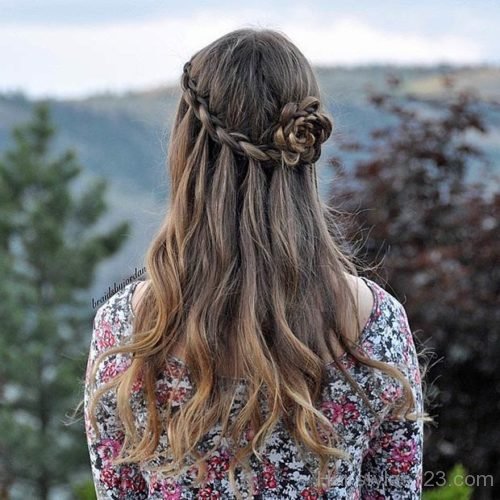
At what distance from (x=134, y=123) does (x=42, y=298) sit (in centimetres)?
179

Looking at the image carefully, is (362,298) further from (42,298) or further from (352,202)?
(42,298)

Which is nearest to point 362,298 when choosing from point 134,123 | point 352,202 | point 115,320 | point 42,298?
point 115,320

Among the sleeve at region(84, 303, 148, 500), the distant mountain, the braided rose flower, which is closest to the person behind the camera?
the braided rose flower

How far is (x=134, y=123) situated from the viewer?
6234 millimetres

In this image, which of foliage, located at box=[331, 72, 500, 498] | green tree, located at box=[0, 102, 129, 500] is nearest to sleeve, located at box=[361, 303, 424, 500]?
foliage, located at box=[331, 72, 500, 498]

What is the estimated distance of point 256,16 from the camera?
69.5 inches

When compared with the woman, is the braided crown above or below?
above

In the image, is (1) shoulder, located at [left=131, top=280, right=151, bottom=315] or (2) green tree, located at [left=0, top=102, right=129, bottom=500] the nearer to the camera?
(1) shoulder, located at [left=131, top=280, right=151, bottom=315]

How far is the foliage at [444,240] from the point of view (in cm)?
413

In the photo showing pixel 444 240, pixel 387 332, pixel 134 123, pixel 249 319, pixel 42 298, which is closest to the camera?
pixel 249 319

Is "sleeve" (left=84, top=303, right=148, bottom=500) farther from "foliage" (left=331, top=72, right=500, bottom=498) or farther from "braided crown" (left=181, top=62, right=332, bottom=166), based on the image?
"foliage" (left=331, top=72, right=500, bottom=498)

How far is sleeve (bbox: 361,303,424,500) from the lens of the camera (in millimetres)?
1645

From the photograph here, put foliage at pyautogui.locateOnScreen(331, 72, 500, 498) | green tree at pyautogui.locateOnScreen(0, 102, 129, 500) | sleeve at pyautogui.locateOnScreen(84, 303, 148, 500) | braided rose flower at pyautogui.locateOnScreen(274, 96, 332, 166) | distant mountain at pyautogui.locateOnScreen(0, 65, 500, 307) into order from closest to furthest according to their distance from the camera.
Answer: braided rose flower at pyautogui.locateOnScreen(274, 96, 332, 166) < sleeve at pyautogui.locateOnScreen(84, 303, 148, 500) < foliage at pyautogui.locateOnScreen(331, 72, 500, 498) < green tree at pyautogui.locateOnScreen(0, 102, 129, 500) < distant mountain at pyautogui.locateOnScreen(0, 65, 500, 307)

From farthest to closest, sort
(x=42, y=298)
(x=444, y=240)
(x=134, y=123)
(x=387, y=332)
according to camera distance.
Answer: (x=134, y=123)
(x=42, y=298)
(x=444, y=240)
(x=387, y=332)
